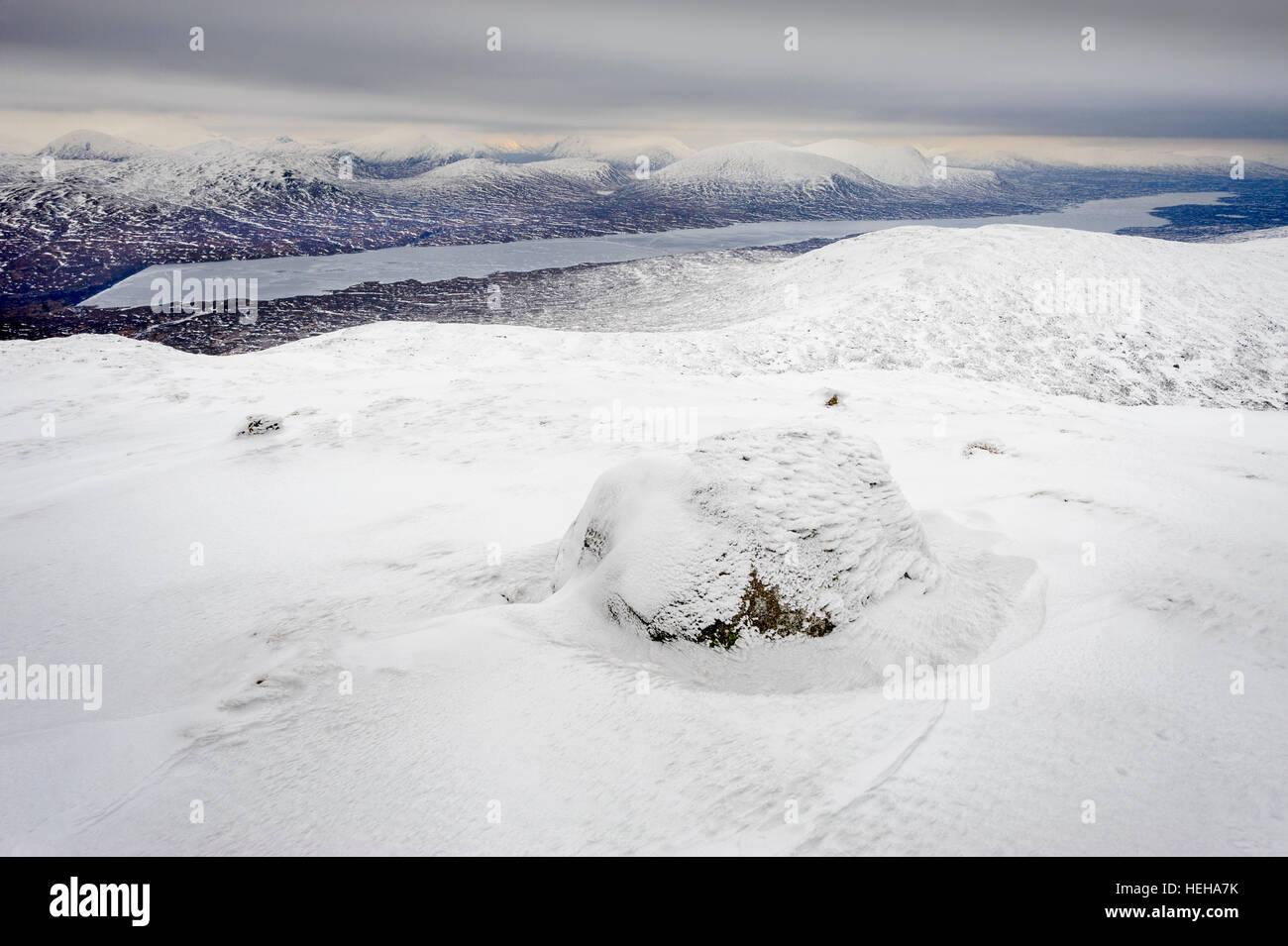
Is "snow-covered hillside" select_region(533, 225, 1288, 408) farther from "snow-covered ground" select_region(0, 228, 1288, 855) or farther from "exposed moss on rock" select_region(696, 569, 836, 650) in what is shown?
"exposed moss on rock" select_region(696, 569, 836, 650)

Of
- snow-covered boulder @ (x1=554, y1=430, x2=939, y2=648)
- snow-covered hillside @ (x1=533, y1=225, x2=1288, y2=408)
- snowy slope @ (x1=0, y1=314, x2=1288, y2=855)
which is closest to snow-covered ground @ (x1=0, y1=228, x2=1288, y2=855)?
snowy slope @ (x1=0, y1=314, x2=1288, y2=855)

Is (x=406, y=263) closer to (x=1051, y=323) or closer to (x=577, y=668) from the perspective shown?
(x=1051, y=323)

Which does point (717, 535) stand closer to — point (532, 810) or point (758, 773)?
point (758, 773)

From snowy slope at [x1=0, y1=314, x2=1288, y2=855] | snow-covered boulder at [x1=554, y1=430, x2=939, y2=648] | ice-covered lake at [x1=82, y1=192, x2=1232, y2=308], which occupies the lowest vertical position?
snowy slope at [x1=0, y1=314, x2=1288, y2=855]

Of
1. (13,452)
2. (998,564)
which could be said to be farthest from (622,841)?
(13,452)

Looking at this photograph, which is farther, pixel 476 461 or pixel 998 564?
pixel 476 461

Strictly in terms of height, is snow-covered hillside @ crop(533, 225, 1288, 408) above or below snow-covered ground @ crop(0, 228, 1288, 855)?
above
